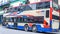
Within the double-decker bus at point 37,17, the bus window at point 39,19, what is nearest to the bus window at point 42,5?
the double-decker bus at point 37,17

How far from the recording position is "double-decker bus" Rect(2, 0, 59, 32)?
15.7 metres

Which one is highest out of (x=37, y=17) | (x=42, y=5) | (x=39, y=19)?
(x=42, y=5)

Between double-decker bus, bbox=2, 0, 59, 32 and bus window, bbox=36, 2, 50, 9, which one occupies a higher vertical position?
bus window, bbox=36, 2, 50, 9

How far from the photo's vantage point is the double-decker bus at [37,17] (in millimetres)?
15711

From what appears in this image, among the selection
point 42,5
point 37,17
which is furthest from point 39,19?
point 42,5

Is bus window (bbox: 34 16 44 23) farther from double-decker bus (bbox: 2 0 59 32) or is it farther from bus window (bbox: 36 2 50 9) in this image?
bus window (bbox: 36 2 50 9)

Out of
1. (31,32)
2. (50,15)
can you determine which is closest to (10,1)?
(31,32)

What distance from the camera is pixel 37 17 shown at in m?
16.7

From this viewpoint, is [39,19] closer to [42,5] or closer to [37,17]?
[37,17]

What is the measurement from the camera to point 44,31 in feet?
52.9

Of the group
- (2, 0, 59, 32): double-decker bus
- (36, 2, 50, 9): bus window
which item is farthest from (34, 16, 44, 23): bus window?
(36, 2, 50, 9): bus window

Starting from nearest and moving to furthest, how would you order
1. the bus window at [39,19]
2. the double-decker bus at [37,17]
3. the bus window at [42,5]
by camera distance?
the double-decker bus at [37,17] → the bus window at [42,5] → the bus window at [39,19]

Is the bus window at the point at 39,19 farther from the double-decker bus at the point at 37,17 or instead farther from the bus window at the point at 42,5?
the bus window at the point at 42,5

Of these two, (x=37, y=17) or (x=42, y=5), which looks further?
(x=37, y=17)
